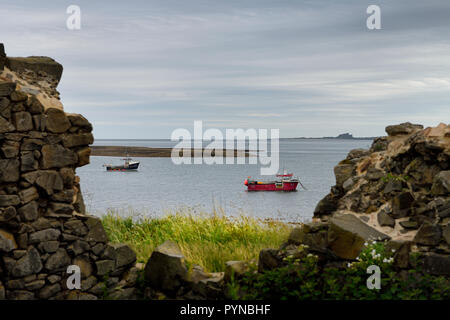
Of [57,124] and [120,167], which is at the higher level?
[57,124]

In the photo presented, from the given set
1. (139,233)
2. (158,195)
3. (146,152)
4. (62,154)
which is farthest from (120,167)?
(62,154)

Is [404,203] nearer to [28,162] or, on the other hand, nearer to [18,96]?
[28,162]

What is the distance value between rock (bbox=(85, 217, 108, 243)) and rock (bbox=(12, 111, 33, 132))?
5.46 feet

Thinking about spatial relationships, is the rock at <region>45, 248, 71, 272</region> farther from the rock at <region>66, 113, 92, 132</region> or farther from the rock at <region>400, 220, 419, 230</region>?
the rock at <region>400, 220, 419, 230</region>

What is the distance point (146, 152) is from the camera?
114 m

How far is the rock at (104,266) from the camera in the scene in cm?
762

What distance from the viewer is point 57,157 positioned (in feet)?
23.8

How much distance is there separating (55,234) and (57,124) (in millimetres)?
1654

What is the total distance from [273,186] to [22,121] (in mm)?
39334

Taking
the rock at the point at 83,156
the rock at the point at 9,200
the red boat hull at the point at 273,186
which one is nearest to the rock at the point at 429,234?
the rock at the point at 83,156

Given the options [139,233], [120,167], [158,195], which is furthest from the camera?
[120,167]

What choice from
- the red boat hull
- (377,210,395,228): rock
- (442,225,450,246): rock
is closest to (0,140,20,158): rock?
(377,210,395,228): rock

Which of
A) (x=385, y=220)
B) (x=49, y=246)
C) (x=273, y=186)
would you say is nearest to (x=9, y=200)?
(x=49, y=246)
